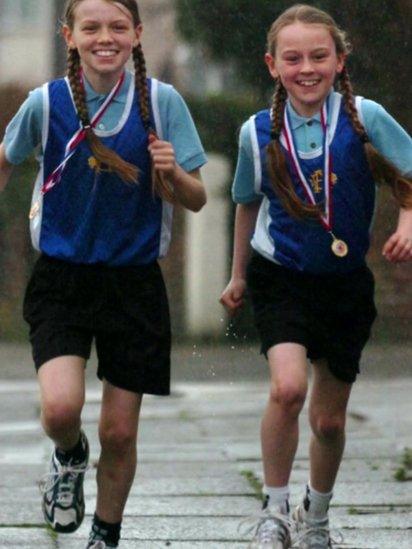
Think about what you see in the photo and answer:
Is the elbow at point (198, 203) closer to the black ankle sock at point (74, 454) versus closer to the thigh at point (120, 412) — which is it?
the thigh at point (120, 412)

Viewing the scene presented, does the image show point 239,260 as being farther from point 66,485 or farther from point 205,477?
point 205,477

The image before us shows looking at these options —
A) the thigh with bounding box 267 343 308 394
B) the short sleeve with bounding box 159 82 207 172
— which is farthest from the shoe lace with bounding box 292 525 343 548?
the short sleeve with bounding box 159 82 207 172

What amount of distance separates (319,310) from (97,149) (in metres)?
0.88

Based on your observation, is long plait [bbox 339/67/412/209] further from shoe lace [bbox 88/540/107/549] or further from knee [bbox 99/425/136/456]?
shoe lace [bbox 88/540/107/549]

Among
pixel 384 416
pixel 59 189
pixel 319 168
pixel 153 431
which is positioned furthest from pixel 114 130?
pixel 384 416

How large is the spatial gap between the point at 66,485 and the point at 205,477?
6.98 feet

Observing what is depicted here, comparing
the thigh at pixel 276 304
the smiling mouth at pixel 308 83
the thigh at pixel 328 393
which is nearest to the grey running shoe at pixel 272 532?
the thigh at pixel 328 393

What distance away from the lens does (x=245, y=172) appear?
21.4 feet

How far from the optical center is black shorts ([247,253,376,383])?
643 cm

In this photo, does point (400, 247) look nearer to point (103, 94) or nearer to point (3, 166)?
point (103, 94)

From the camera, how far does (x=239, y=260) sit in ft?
21.9

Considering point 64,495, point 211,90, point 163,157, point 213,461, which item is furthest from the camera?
point 211,90

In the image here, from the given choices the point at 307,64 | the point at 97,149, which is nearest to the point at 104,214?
the point at 97,149

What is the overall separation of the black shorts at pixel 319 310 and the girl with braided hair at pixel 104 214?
35cm
